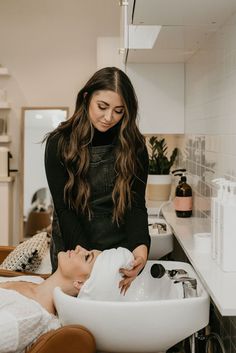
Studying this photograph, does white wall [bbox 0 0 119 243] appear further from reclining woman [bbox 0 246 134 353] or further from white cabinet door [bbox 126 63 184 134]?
reclining woman [bbox 0 246 134 353]

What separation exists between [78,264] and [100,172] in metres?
0.42

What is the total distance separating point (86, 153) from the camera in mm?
1976

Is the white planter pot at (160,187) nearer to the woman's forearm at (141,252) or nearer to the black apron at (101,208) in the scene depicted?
the black apron at (101,208)

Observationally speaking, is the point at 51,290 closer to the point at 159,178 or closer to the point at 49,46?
the point at 159,178

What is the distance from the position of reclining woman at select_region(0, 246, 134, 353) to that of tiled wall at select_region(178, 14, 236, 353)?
0.59 metres

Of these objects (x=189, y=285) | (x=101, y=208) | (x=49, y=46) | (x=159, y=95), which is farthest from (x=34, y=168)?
(x=189, y=285)

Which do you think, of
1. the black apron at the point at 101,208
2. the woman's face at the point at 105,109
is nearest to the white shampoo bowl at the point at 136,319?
Result: the black apron at the point at 101,208

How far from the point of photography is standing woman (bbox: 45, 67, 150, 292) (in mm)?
1870

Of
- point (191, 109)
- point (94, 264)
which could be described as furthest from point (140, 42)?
point (94, 264)

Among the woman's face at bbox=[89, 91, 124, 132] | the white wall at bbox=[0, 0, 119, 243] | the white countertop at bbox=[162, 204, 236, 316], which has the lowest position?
the white countertop at bbox=[162, 204, 236, 316]

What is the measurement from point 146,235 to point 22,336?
2.00ft

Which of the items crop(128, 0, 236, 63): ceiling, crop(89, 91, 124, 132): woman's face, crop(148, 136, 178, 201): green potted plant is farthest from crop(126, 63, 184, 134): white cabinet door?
crop(89, 91, 124, 132): woman's face

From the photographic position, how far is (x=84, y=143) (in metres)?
1.96

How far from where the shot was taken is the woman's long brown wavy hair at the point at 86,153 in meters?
1.93
